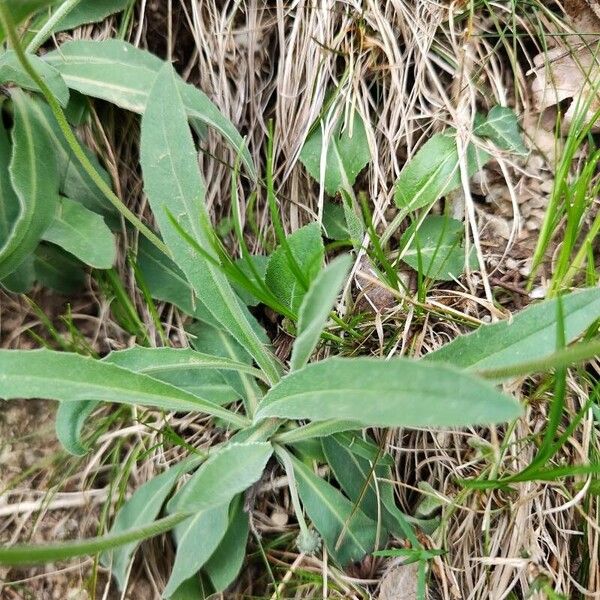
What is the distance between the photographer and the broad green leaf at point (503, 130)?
42.2 inches

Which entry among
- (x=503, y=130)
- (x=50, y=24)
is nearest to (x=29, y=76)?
(x=50, y=24)

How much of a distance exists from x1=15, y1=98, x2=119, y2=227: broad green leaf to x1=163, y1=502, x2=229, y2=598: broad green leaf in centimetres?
58

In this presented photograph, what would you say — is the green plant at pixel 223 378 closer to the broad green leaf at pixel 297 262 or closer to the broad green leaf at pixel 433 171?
the broad green leaf at pixel 297 262

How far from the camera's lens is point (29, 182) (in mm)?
1079

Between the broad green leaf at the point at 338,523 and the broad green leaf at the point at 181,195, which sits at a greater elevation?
the broad green leaf at the point at 181,195

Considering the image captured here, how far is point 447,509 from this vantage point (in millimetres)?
993

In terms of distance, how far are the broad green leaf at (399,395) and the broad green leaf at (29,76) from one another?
65cm

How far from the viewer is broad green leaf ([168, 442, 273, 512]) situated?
76cm

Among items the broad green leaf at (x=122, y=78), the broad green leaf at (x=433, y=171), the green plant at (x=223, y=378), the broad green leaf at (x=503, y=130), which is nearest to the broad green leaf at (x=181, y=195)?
the green plant at (x=223, y=378)

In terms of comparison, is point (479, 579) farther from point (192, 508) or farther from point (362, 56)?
point (362, 56)

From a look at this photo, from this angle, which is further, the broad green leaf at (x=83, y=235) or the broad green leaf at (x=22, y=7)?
the broad green leaf at (x=83, y=235)

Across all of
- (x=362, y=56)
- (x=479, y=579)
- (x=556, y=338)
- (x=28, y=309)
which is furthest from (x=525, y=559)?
(x=28, y=309)

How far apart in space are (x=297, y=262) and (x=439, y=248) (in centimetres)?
26

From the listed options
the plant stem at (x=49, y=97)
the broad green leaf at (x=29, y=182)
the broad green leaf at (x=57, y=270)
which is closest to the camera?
the plant stem at (x=49, y=97)
